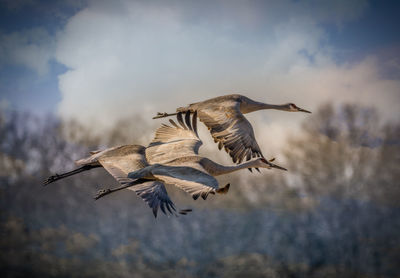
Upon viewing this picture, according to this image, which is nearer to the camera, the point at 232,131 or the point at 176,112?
the point at 232,131

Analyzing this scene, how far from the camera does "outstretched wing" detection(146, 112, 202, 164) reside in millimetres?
16406

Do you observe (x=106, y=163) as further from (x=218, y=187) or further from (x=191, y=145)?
(x=218, y=187)

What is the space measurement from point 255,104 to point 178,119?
3.31 m

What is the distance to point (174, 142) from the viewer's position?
17.5m

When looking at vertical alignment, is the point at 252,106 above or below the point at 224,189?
above

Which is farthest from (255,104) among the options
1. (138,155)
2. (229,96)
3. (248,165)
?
(138,155)

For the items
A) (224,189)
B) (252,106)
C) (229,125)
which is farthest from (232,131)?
(224,189)

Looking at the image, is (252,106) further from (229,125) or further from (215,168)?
(215,168)

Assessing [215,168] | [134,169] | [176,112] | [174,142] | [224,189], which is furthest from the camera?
[176,112]

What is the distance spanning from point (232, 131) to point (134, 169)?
12.5 ft

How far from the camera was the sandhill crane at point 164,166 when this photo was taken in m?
13.2

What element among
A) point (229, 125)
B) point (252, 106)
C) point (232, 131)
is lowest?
point (232, 131)

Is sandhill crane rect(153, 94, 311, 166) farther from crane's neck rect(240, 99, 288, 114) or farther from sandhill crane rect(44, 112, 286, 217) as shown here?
sandhill crane rect(44, 112, 286, 217)

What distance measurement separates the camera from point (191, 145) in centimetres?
1733
